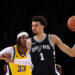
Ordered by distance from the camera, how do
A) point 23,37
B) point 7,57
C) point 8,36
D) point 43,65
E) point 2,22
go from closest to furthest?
point 43,65, point 7,57, point 23,37, point 8,36, point 2,22

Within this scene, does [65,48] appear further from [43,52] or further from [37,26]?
[37,26]

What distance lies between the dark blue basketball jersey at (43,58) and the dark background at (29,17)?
627cm

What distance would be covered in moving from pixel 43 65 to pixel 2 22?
7789 millimetres

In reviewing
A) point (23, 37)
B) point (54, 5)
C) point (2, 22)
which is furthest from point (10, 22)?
point (23, 37)

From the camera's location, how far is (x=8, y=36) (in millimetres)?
10242

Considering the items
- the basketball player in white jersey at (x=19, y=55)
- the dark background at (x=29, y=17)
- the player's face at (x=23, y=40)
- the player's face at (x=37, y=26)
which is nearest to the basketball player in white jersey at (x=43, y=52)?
the player's face at (x=37, y=26)

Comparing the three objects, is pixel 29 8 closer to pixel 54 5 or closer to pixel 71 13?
pixel 54 5

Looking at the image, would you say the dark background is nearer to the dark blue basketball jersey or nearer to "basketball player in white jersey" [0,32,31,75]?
"basketball player in white jersey" [0,32,31,75]

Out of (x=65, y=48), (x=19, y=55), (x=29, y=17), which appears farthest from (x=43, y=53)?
(x=29, y=17)

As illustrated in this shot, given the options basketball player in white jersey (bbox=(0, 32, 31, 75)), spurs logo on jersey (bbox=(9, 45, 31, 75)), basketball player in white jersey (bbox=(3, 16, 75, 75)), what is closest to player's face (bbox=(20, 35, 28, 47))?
basketball player in white jersey (bbox=(0, 32, 31, 75))

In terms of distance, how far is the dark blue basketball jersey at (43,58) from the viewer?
3.46 m

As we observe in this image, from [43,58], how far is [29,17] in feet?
24.8

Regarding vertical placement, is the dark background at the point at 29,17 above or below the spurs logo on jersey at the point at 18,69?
above

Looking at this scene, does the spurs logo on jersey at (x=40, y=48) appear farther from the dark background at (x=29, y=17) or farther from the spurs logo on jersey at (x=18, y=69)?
the dark background at (x=29, y=17)
